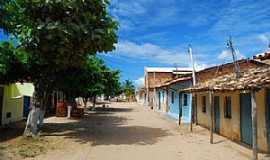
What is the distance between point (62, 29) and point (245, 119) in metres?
7.60

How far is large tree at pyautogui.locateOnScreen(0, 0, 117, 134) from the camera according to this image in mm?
12742

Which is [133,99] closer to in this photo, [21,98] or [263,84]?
[21,98]

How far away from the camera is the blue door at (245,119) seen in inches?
502

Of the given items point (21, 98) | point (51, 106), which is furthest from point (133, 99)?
point (21, 98)

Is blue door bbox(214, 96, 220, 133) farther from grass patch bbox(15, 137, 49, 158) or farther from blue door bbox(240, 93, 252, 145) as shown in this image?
grass patch bbox(15, 137, 49, 158)

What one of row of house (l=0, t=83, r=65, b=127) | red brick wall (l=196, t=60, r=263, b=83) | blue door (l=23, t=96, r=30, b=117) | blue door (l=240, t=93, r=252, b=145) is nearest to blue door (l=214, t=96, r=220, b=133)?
blue door (l=240, t=93, r=252, b=145)

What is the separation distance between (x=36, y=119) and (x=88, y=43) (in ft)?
13.4

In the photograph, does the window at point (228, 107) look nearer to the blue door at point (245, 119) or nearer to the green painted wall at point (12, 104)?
the blue door at point (245, 119)

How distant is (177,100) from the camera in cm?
3091

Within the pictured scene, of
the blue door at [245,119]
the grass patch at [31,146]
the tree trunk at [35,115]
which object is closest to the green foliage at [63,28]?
the tree trunk at [35,115]

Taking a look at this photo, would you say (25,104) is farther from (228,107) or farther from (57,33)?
(228,107)

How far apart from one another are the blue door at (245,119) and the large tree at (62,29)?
5588mm

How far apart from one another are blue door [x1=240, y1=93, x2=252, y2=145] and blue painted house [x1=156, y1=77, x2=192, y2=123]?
8.04 meters

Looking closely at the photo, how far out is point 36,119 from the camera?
579 inches
